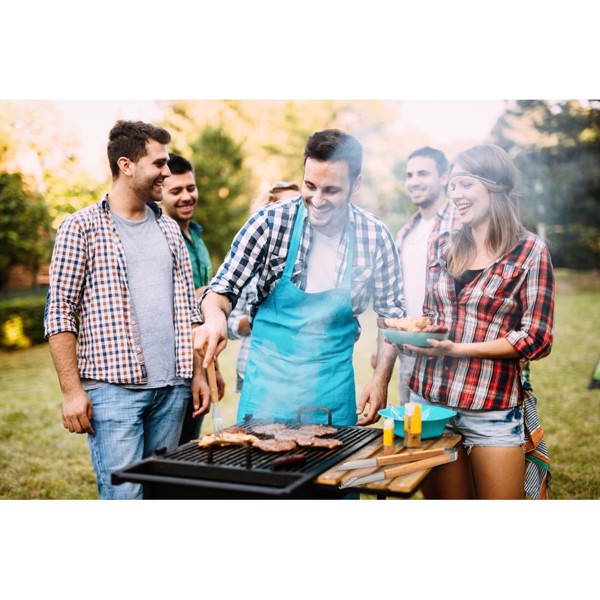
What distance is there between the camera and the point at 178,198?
326cm

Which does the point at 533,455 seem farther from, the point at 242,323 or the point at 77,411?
the point at 77,411

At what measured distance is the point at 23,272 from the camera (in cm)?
355

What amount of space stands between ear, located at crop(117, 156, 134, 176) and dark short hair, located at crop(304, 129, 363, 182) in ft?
2.37

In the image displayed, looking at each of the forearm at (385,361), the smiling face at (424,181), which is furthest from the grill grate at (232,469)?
the smiling face at (424,181)

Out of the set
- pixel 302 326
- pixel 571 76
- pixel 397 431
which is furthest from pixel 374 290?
pixel 571 76

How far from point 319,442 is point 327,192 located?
989 mm

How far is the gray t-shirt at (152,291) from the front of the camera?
2.64 m

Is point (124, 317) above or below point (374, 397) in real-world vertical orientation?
above

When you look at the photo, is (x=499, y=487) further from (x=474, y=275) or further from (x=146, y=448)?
(x=146, y=448)

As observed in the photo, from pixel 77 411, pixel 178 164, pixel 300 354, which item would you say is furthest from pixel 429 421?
pixel 178 164

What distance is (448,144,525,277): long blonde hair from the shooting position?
2498mm

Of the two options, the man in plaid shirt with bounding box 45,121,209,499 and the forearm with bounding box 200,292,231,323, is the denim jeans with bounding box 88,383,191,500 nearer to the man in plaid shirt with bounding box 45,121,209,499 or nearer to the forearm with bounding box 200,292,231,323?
the man in plaid shirt with bounding box 45,121,209,499

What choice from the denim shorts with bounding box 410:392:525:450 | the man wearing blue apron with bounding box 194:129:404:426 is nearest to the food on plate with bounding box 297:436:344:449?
the man wearing blue apron with bounding box 194:129:404:426

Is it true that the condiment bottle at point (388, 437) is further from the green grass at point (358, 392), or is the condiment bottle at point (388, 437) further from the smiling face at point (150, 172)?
the smiling face at point (150, 172)
